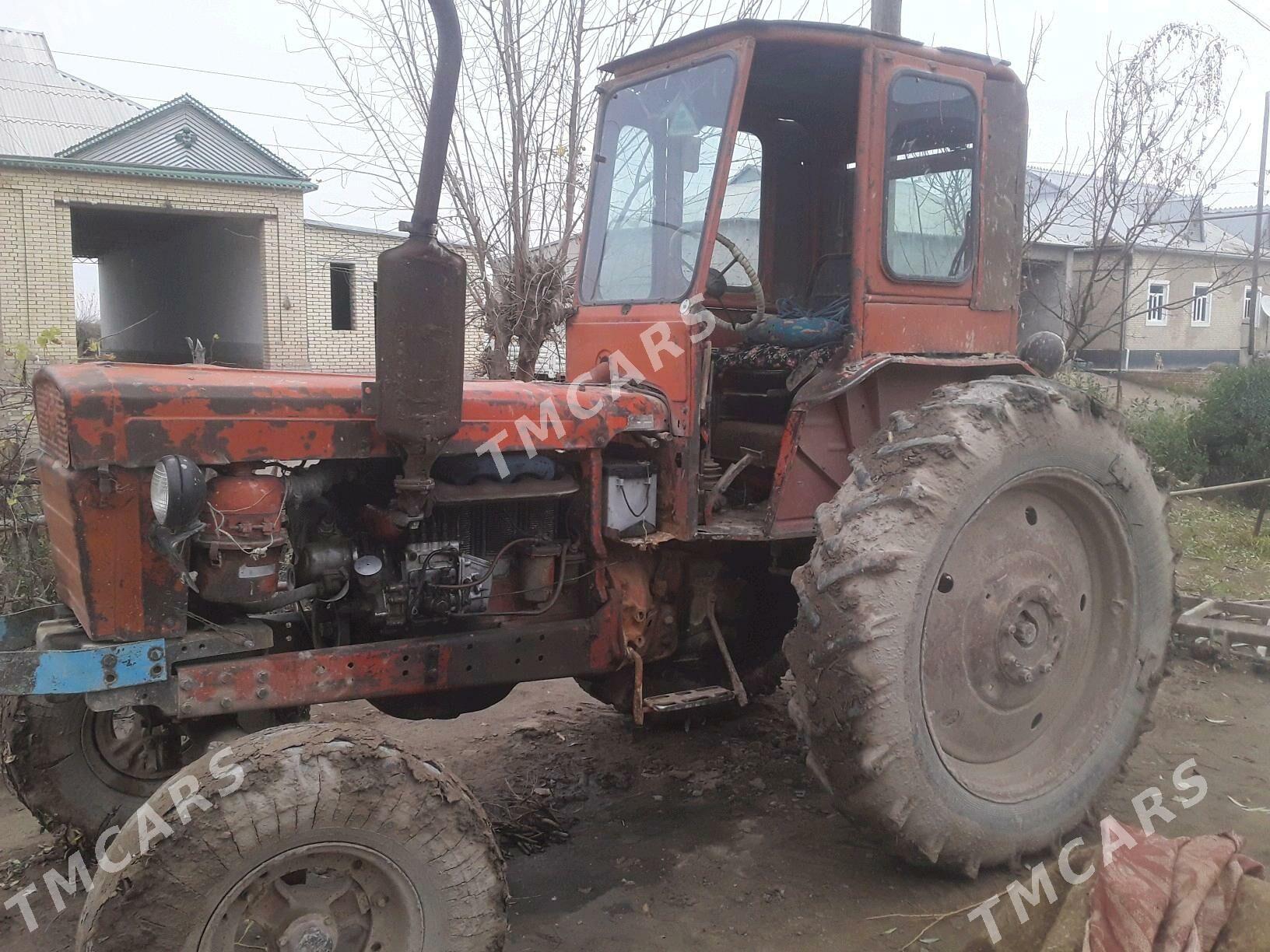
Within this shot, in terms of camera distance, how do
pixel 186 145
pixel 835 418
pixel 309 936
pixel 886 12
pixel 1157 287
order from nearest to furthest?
pixel 309 936 → pixel 835 418 → pixel 886 12 → pixel 186 145 → pixel 1157 287

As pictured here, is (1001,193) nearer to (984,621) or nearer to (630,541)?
(984,621)

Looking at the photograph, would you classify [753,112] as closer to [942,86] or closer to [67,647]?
[942,86]

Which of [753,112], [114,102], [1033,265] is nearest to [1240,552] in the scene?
[753,112]

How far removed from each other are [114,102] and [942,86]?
18.2 metres

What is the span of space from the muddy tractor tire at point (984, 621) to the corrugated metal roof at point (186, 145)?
1610 cm

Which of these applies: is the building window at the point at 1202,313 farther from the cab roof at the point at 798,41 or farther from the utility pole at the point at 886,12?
the cab roof at the point at 798,41

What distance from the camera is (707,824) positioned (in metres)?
3.95

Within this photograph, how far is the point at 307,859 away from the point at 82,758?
59.1 inches

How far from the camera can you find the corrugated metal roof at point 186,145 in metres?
16.4

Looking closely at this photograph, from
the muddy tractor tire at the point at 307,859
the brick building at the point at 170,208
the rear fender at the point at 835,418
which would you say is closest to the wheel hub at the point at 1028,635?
the rear fender at the point at 835,418

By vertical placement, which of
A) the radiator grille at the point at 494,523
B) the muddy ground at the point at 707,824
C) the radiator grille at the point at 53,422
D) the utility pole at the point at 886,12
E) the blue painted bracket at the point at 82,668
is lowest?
the muddy ground at the point at 707,824

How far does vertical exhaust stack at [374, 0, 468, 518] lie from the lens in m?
2.56

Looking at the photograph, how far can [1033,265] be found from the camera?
1482 cm

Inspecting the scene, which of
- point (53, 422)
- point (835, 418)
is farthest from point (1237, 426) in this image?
point (53, 422)
